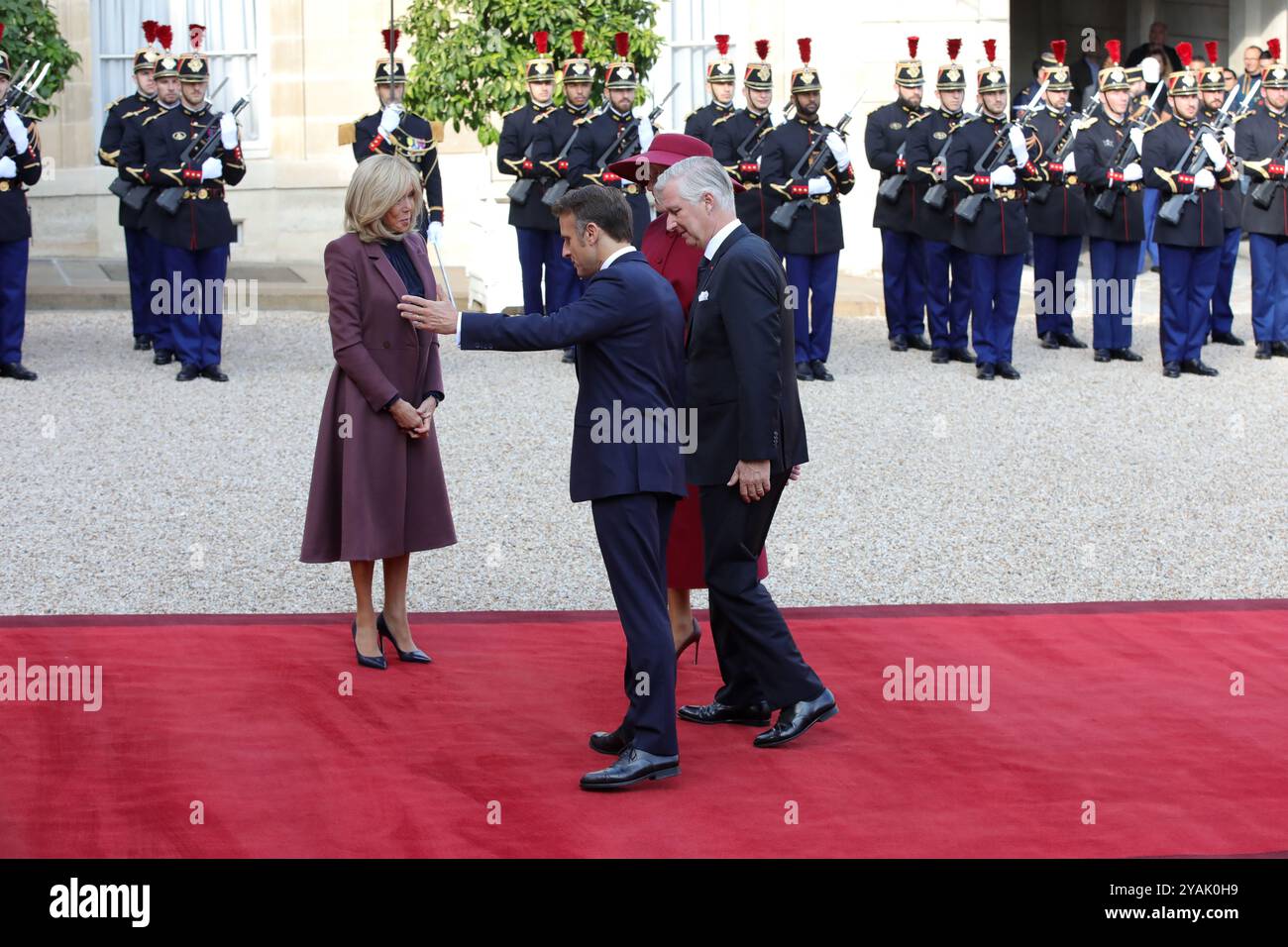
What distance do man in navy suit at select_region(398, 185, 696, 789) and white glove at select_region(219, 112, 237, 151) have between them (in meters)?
7.39

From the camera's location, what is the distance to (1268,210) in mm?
13891

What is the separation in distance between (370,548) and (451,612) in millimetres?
924

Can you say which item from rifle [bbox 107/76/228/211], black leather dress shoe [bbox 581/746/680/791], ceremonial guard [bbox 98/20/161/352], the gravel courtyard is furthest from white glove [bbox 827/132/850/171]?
black leather dress shoe [bbox 581/746/680/791]

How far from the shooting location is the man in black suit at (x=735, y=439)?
5863 mm

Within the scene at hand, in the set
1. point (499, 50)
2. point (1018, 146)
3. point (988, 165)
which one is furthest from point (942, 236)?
point (499, 50)

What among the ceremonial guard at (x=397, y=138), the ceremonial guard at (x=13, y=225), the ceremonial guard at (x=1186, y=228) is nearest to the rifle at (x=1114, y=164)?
the ceremonial guard at (x=1186, y=228)

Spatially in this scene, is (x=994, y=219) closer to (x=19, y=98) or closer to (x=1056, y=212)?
(x=1056, y=212)

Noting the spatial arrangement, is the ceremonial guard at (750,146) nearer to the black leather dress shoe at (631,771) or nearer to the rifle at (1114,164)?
the rifle at (1114,164)

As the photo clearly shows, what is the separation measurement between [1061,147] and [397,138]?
4561 mm

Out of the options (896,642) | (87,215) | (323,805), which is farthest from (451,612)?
(87,215)

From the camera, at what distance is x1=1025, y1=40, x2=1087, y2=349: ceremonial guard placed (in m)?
13.9

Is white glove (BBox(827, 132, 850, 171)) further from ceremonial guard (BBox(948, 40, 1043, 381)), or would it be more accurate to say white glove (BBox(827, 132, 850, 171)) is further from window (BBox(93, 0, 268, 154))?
window (BBox(93, 0, 268, 154))

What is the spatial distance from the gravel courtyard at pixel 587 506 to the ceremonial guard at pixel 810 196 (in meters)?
0.54

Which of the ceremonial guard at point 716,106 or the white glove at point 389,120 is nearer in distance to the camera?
the white glove at point 389,120
